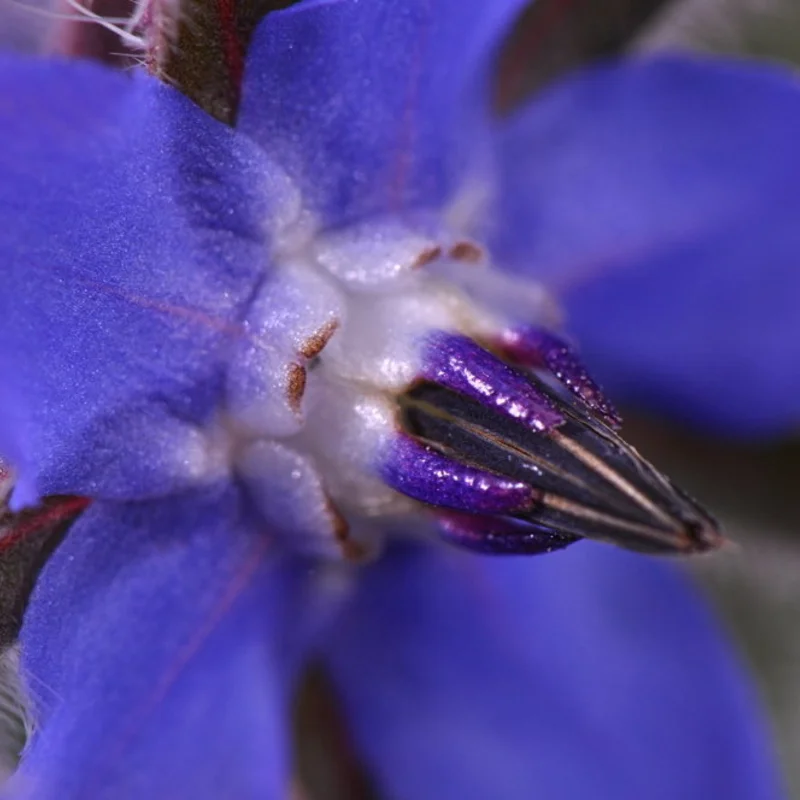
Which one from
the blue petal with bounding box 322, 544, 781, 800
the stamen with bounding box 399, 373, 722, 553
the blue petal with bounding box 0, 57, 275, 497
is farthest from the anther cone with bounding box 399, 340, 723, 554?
the blue petal with bounding box 322, 544, 781, 800

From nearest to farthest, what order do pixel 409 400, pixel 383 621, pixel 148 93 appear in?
pixel 148 93
pixel 409 400
pixel 383 621

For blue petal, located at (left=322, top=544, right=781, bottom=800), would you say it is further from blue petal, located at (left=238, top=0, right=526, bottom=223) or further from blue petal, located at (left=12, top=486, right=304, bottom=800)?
blue petal, located at (left=238, top=0, right=526, bottom=223)

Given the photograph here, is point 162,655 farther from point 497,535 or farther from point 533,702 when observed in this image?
point 533,702

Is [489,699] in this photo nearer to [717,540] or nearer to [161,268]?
[717,540]

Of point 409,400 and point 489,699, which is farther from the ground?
point 409,400

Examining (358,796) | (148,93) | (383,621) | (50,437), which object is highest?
→ (148,93)

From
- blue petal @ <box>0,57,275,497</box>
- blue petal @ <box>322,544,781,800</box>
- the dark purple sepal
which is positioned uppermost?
blue petal @ <box>0,57,275,497</box>

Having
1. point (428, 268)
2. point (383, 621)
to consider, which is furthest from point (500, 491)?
point (383, 621)
